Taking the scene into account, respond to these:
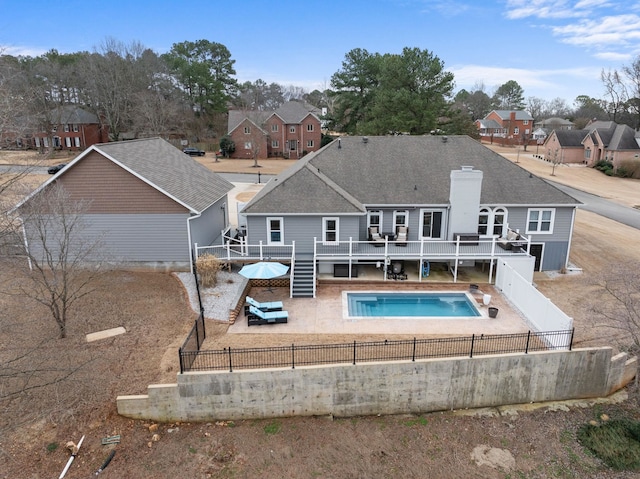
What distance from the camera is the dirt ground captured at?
11.4 m

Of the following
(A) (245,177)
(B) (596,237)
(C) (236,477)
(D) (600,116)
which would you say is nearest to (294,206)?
(C) (236,477)

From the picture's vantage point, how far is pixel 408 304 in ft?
63.0

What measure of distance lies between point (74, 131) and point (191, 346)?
66.4m

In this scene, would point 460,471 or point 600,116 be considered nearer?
point 460,471

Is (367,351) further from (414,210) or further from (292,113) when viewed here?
(292,113)

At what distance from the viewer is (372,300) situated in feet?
64.5

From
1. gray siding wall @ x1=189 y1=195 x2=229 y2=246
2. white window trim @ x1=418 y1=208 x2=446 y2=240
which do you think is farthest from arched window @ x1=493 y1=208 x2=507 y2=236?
gray siding wall @ x1=189 y1=195 x2=229 y2=246

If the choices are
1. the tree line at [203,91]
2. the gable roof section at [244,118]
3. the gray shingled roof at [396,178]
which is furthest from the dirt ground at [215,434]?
the gable roof section at [244,118]

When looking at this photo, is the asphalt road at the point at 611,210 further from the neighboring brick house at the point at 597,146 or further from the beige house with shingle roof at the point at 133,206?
the beige house with shingle roof at the point at 133,206

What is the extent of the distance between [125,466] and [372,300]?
38.4 ft

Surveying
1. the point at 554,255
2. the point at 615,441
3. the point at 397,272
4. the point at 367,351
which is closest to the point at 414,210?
the point at 397,272

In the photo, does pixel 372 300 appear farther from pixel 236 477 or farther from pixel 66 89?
pixel 66 89

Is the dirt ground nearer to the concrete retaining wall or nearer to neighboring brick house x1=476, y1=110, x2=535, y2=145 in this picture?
the concrete retaining wall

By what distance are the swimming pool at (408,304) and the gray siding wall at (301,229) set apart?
314 centimetres
